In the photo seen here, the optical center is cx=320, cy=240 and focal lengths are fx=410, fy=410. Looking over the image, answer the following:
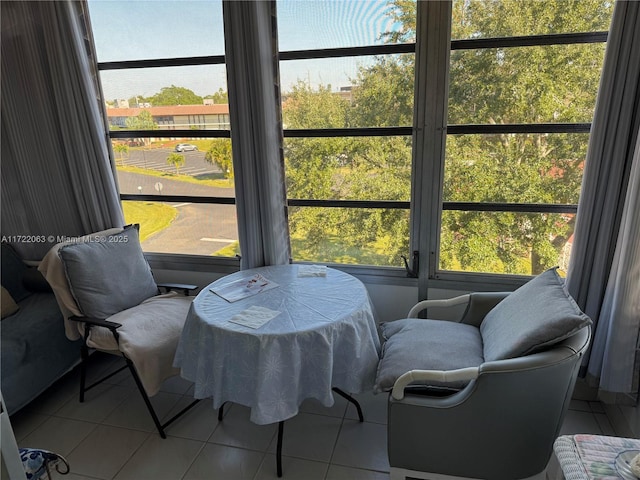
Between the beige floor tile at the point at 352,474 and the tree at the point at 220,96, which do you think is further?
the tree at the point at 220,96

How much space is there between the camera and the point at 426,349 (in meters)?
1.90

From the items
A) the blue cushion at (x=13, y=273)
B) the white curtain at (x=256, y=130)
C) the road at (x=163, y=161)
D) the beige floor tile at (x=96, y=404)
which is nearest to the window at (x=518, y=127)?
the white curtain at (x=256, y=130)

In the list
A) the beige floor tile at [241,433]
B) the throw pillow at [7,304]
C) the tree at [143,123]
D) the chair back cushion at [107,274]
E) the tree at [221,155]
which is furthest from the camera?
the tree at [143,123]

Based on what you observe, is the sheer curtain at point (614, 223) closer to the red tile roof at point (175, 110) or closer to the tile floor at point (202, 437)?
the tile floor at point (202, 437)

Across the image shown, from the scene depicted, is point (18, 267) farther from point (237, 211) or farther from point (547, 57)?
point (547, 57)

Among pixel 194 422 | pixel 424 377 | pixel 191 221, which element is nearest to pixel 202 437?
pixel 194 422

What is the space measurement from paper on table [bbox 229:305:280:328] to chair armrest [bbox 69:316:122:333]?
759 millimetres

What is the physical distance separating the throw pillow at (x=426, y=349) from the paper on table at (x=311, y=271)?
0.50 m

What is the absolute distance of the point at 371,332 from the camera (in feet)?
6.63

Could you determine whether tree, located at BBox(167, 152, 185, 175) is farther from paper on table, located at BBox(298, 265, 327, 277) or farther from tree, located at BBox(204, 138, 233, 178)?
paper on table, located at BBox(298, 265, 327, 277)

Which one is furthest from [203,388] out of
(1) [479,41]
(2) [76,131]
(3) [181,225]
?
(1) [479,41]

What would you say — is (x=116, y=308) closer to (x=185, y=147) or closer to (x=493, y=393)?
(x=185, y=147)

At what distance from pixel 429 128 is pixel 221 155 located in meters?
1.37

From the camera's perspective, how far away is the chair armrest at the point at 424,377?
1648 millimetres
